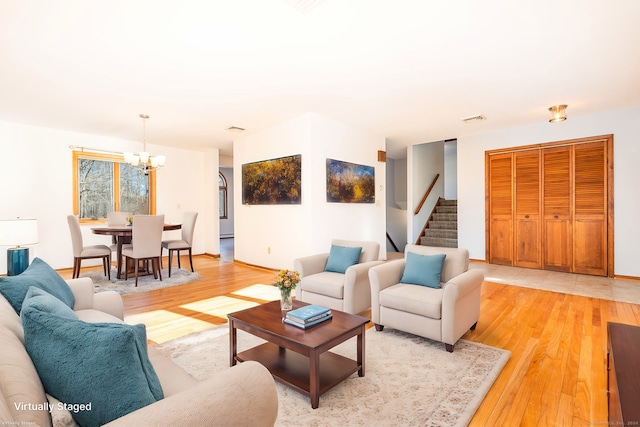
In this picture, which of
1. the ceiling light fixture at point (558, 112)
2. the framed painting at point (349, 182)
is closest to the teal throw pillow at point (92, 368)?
the framed painting at point (349, 182)

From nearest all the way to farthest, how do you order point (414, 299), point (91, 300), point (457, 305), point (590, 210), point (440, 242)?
1. point (91, 300)
2. point (457, 305)
3. point (414, 299)
4. point (590, 210)
5. point (440, 242)

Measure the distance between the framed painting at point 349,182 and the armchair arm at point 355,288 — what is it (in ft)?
7.31

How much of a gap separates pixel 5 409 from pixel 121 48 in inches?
125

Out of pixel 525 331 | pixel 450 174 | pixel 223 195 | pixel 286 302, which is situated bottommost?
pixel 525 331

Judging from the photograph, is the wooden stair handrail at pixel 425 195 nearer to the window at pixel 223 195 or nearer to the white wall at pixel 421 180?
the white wall at pixel 421 180

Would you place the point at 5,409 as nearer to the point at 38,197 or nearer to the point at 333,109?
the point at 333,109

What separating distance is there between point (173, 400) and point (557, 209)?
6.43 metres

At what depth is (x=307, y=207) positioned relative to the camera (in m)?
4.96

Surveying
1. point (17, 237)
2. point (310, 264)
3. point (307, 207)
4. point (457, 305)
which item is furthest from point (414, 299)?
point (17, 237)

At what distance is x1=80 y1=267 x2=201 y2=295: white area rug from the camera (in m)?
4.35

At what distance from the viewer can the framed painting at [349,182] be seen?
17.2ft

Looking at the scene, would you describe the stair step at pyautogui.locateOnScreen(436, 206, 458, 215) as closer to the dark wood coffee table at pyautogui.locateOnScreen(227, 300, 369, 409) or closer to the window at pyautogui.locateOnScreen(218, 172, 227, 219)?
the dark wood coffee table at pyautogui.locateOnScreen(227, 300, 369, 409)

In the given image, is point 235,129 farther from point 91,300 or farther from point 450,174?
point 450,174

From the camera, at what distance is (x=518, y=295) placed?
403 centimetres
